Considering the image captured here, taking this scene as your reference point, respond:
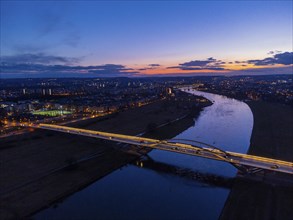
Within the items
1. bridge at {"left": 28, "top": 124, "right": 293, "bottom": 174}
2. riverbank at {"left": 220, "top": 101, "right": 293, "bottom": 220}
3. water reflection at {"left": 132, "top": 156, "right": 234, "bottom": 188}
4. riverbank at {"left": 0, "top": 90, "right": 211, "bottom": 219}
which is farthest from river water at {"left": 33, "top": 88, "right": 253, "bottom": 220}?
bridge at {"left": 28, "top": 124, "right": 293, "bottom": 174}

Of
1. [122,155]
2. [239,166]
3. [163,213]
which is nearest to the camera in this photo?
[163,213]

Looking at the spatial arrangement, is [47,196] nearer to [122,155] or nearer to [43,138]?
[122,155]

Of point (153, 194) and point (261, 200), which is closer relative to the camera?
point (261, 200)

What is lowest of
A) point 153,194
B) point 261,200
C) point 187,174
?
point 153,194

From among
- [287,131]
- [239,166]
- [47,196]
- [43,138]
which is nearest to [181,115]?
[287,131]

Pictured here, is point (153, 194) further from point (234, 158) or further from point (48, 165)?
point (48, 165)

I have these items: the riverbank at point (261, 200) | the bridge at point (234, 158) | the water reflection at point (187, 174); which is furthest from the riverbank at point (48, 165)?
the riverbank at point (261, 200)

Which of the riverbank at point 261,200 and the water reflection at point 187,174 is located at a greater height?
the riverbank at point 261,200

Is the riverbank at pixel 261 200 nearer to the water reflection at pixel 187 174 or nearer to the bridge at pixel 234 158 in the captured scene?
the bridge at pixel 234 158

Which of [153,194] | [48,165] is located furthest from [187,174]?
[48,165]
